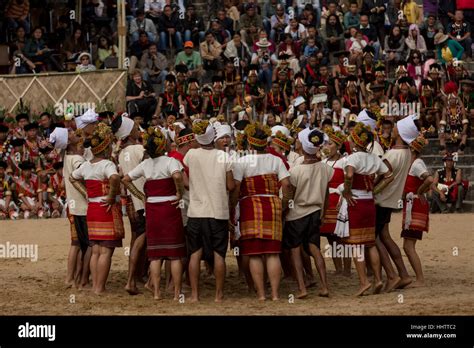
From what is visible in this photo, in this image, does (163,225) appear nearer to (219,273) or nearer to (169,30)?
(219,273)

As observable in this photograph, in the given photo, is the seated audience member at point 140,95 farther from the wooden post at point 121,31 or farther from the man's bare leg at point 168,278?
the man's bare leg at point 168,278

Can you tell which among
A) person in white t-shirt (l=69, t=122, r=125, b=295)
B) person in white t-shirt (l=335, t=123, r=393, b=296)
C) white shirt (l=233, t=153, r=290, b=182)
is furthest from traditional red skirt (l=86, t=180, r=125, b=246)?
person in white t-shirt (l=335, t=123, r=393, b=296)

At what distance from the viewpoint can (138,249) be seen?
51.3 ft

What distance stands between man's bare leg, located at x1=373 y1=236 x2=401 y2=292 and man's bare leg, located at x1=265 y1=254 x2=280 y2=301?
1291 millimetres

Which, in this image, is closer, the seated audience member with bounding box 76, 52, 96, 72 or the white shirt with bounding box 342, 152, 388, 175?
the white shirt with bounding box 342, 152, 388, 175

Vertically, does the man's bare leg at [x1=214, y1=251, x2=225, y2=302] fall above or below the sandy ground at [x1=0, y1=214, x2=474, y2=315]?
above

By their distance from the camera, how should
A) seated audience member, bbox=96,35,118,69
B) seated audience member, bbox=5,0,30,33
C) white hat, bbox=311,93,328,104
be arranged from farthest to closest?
seated audience member, bbox=5,0,30,33
seated audience member, bbox=96,35,118,69
white hat, bbox=311,93,328,104

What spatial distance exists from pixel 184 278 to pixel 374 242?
8.05ft

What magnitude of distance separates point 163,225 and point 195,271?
0.61 metres

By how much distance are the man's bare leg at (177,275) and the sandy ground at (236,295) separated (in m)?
0.19

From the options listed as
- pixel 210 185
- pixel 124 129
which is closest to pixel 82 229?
pixel 124 129

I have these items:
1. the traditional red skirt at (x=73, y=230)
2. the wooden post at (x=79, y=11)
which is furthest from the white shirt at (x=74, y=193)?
the wooden post at (x=79, y=11)

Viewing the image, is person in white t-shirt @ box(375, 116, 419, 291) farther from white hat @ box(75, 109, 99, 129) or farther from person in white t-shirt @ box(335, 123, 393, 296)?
white hat @ box(75, 109, 99, 129)

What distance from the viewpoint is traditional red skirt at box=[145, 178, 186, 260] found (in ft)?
49.0
